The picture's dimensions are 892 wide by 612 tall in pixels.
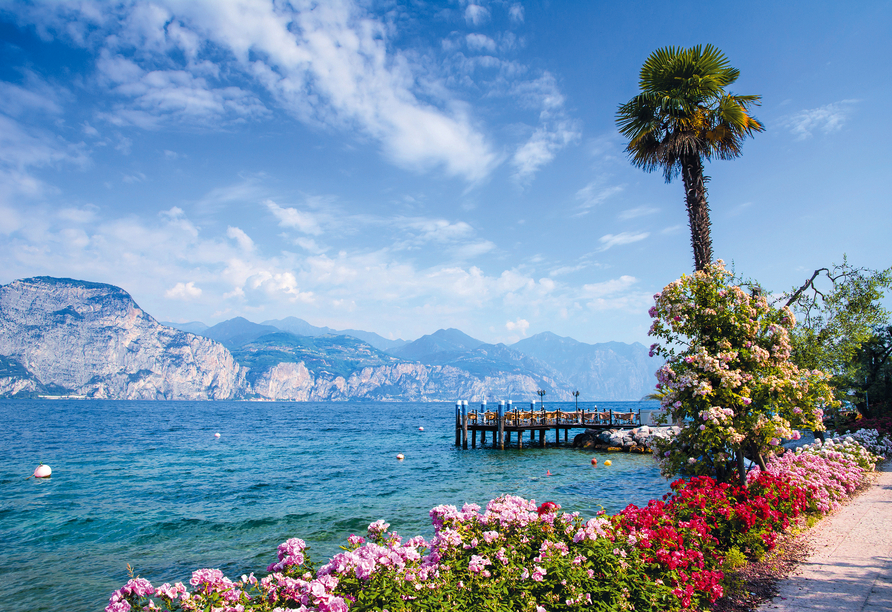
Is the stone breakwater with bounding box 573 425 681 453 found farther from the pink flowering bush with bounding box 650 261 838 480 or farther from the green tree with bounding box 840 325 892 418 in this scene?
the pink flowering bush with bounding box 650 261 838 480

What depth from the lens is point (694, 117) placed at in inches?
423

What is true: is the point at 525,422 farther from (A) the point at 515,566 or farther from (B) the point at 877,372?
(A) the point at 515,566

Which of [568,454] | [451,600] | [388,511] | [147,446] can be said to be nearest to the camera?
[451,600]

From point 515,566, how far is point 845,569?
5935 mm

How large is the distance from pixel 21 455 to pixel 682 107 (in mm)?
50716

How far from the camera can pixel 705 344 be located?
9.27 m

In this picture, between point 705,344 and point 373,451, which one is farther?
point 373,451

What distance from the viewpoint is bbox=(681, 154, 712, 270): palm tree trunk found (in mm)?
10531

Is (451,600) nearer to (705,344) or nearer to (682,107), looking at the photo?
(705,344)

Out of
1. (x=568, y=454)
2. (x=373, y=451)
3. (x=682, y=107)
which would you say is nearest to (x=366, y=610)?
(x=682, y=107)

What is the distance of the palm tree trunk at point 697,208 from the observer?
10.5 metres

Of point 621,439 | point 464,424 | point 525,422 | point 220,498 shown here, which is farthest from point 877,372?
point 220,498

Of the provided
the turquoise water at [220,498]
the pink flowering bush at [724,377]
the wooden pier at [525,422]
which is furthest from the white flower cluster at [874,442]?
the wooden pier at [525,422]

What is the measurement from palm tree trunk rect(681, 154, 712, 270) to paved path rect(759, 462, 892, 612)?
5.99m
